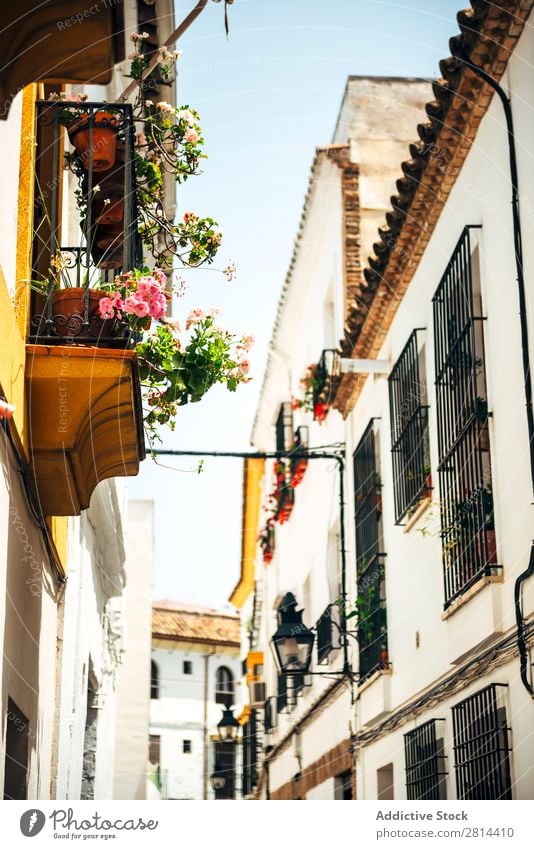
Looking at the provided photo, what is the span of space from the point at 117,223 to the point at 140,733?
13729mm

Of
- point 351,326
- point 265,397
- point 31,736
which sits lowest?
point 31,736

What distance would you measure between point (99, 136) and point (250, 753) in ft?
45.5

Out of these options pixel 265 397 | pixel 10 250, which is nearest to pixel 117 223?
pixel 10 250

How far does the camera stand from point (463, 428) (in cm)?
682

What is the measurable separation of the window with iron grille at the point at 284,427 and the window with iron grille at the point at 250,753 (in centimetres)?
382

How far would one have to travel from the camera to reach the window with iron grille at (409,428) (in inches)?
318

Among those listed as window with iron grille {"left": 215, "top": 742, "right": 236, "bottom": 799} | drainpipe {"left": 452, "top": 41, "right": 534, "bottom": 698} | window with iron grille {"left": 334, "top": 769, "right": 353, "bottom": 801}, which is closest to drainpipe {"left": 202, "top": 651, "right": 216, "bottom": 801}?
window with iron grille {"left": 215, "top": 742, "right": 236, "bottom": 799}

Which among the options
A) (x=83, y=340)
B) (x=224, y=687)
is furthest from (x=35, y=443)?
(x=224, y=687)

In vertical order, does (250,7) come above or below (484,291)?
above

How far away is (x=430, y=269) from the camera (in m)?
8.12

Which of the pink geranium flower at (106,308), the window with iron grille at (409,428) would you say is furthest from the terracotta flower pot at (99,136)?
the window with iron grille at (409,428)

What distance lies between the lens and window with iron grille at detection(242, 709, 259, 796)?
57.1 ft

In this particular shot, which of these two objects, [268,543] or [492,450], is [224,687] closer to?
[268,543]
